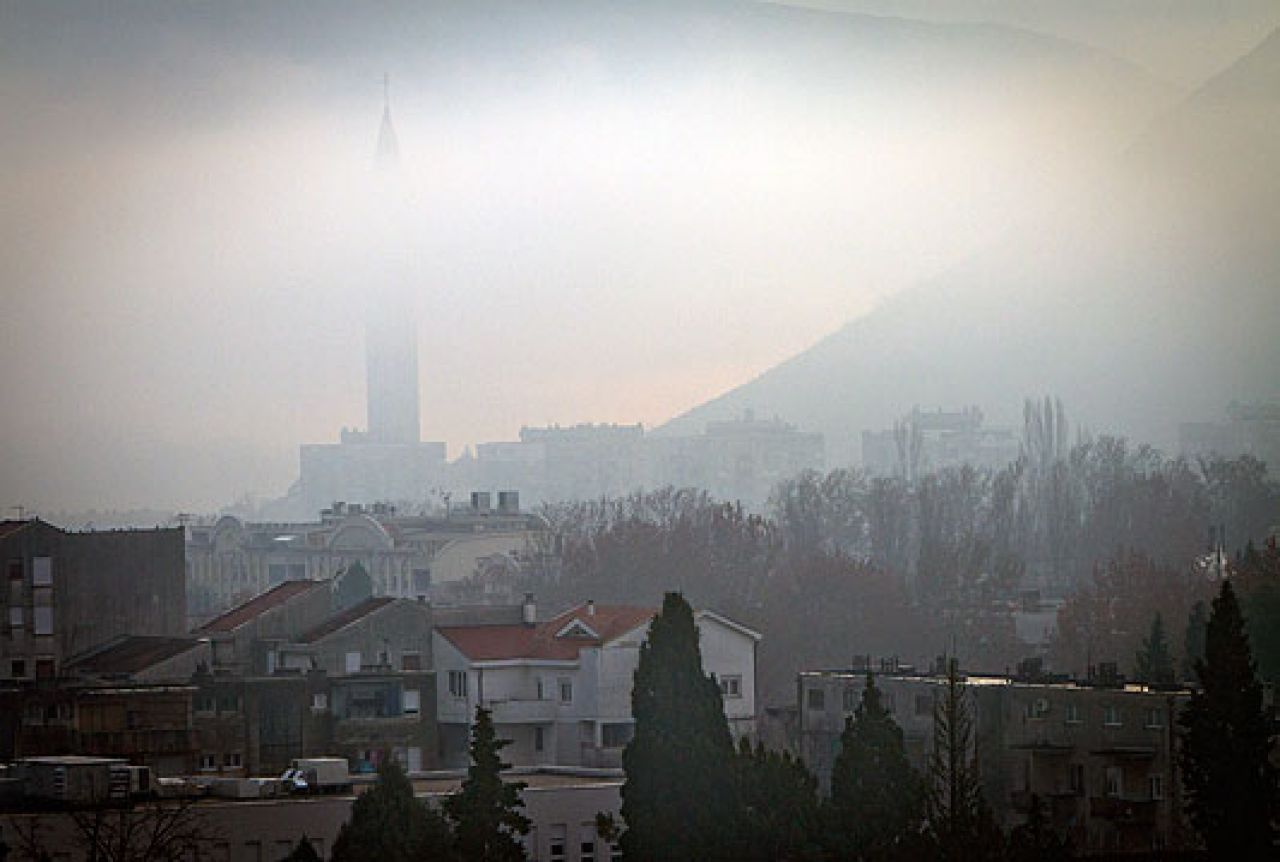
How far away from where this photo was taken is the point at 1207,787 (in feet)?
34.2

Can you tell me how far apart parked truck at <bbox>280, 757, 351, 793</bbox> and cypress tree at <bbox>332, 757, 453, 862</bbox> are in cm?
164

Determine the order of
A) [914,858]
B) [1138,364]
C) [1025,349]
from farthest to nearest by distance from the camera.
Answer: [1025,349], [1138,364], [914,858]

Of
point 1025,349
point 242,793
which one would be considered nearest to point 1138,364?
point 1025,349

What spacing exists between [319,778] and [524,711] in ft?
11.6

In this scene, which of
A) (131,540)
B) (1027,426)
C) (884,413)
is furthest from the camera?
(884,413)

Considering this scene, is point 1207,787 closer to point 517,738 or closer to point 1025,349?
point 517,738

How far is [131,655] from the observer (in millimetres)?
16250

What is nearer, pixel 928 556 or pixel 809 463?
pixel 928 556

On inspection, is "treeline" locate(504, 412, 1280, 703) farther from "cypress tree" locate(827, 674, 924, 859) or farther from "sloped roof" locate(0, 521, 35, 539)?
"cypress tree" locate(827, 674, 924, 859)

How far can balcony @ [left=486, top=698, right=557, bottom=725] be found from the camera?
15453mm

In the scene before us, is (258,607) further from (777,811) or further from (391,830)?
A: (777,811)

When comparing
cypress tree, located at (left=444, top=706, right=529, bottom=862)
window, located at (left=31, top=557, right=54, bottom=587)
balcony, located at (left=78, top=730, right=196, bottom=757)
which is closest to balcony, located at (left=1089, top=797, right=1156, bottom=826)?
cypress tree, located at (left=444, top=706, right=529, bottom=862)

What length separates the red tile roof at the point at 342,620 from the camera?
16016 mm

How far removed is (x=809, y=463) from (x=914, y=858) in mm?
50109
